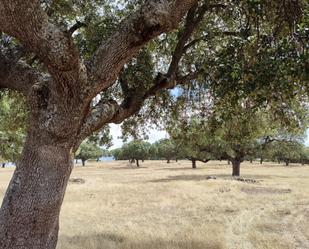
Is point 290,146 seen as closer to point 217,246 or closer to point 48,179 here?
point 217,246

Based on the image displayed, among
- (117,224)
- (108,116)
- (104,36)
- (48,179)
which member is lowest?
(117,224)

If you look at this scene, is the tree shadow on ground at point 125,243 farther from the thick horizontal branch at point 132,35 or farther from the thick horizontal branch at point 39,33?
the thick horizontal branch at point 39,33

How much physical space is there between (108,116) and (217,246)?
21.3 feet

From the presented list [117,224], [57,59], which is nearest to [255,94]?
[57,59]

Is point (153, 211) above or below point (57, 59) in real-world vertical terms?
below

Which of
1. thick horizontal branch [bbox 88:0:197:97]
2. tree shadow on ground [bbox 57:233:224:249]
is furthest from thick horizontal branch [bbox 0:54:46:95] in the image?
tree shadow on ground [bbox 57:233:224:249]

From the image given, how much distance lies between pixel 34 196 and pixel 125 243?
6.91 metres

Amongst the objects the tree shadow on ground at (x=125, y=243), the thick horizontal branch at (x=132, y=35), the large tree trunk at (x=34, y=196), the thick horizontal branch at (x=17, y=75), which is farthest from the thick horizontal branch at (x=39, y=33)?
the tree shadow on ground at (x=125, y=243)

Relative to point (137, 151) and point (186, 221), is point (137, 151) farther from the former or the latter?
point (186, 221)

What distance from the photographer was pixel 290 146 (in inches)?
1849

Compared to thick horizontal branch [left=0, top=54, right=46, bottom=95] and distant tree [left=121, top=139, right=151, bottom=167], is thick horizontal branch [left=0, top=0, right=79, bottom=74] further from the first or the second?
distant tree [left=121, top=139, right=151, bottom=167]

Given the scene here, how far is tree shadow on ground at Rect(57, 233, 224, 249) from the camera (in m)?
11.5

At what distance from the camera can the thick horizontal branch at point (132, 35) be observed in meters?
5.49

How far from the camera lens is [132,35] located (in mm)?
5609
